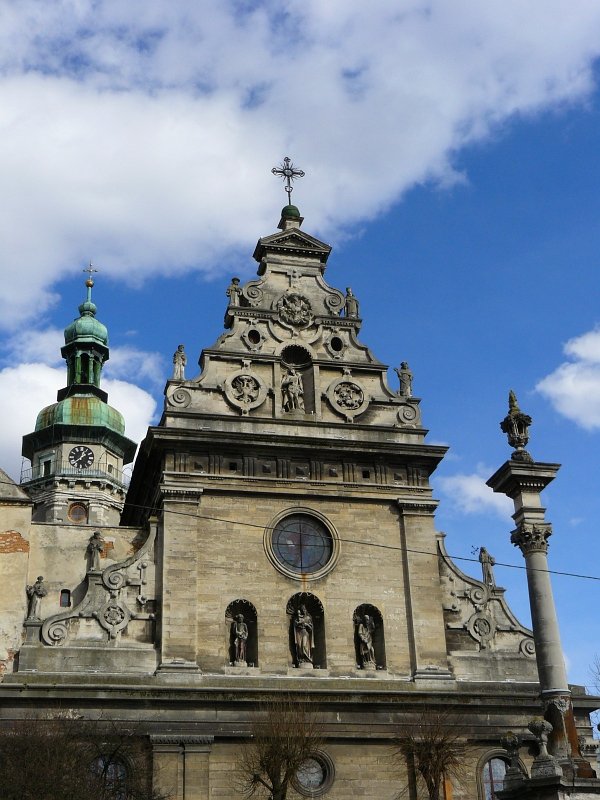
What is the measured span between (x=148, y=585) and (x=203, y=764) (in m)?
4.64

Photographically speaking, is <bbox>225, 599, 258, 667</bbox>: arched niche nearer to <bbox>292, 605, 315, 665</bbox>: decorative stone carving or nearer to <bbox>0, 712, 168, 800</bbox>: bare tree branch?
<bbox>292, 605, 315, 665</bbox>: decorative stone carving

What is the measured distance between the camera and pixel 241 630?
88.9 ft

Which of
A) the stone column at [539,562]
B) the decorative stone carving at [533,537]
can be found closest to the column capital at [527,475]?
the stone column at [539,562]

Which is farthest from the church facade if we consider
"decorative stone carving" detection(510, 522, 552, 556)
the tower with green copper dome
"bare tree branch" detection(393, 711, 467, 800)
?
the tower with green copper dome

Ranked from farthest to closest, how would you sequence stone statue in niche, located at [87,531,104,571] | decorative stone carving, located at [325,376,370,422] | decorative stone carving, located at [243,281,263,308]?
decorative stone carving, located at [243,281,263,308] < decorative stone carving, located at [325,376,370,422] < stone statue in niche, located at [87,531,104,571]

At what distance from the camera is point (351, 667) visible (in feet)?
89.7

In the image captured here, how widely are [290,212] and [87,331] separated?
2072 centimetres

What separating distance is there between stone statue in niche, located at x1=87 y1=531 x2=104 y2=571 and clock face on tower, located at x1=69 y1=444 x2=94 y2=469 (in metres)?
23.1

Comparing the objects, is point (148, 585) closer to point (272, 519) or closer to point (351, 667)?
point (272, 519)

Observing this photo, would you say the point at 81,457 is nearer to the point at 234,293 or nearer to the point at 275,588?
the point at 234,293

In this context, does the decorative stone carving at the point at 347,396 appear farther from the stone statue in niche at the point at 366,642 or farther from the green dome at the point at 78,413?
the green dome at the point at 78,413

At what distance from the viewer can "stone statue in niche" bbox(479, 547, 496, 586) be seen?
96.9ft

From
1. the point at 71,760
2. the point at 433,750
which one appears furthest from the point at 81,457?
the point at 71,760

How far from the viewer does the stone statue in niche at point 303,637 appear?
2723 centimetres
